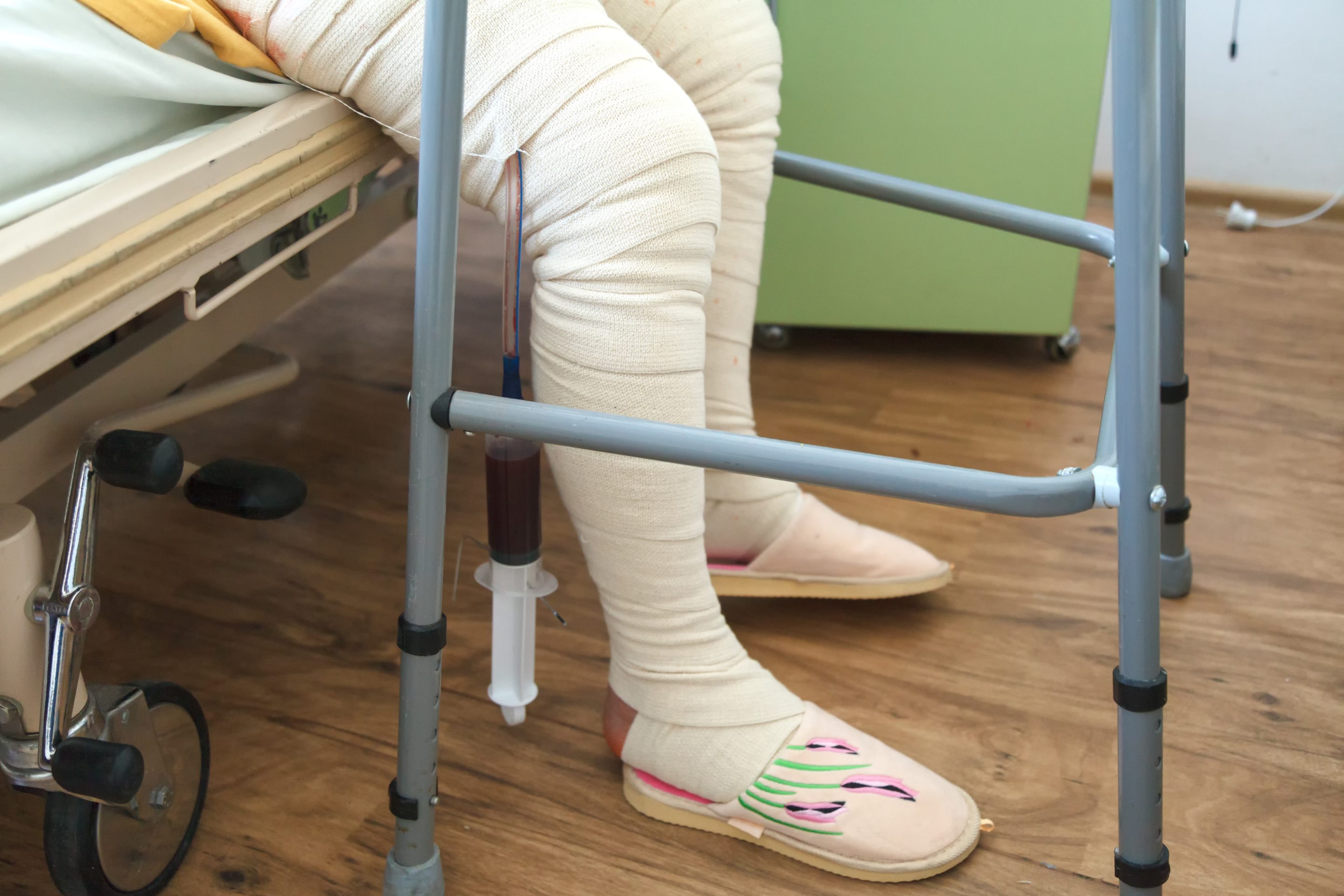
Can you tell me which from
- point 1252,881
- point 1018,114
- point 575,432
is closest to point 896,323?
point 1018,114

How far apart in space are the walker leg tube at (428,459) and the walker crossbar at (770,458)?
3 centimetres

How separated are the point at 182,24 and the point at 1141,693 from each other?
23.4 inches

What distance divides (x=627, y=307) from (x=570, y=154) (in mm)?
86

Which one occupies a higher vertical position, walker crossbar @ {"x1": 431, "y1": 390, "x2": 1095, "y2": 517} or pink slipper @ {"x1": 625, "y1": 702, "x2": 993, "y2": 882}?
walker crossbar @ {"x1": 431, "y1": 390, "x2": 1095, "y2": 517}

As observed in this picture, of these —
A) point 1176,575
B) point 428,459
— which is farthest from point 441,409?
point 1176,575

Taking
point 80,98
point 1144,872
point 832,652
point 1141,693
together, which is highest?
point 80,98

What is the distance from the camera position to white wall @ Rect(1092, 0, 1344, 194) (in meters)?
1.90

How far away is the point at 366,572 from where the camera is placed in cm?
105

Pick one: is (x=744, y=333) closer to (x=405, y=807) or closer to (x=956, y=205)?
(x=956, y=205)

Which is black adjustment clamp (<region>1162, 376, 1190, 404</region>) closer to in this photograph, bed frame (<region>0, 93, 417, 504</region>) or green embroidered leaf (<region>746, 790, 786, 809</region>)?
green embroidered leaf (<region>746, 790, 786, 809</region>)

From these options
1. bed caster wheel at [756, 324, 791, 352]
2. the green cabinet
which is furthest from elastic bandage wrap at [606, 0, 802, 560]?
bed caster wheel at [756, 324, 791, 352]

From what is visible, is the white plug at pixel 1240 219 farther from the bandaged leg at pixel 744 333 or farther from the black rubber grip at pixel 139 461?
the black rubber grip at pixel 139 461

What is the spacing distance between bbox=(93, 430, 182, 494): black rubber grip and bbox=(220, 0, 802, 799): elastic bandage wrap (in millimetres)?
205

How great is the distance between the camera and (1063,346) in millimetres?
1476
